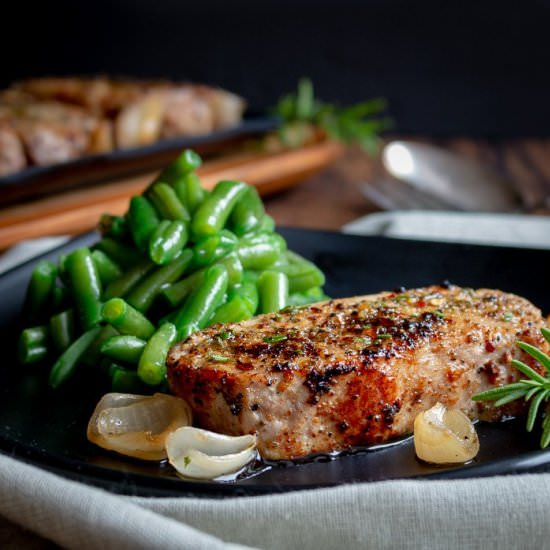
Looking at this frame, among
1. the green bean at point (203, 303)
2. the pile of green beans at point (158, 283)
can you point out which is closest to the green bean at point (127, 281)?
the pile of green beans at point (158, 283)

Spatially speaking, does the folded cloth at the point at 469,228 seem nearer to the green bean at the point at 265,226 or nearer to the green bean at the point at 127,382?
the green bean at the point at 265,226

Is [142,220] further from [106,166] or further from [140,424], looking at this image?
[106,166]

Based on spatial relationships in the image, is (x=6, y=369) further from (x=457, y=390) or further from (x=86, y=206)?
(x=86, y=206)

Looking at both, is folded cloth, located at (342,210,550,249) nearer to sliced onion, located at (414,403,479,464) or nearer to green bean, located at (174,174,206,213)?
green bean, located at (174,174,206,213)

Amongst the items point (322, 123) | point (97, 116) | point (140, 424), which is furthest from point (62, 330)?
point (322, 123)

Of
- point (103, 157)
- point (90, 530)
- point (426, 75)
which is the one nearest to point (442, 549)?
point (90, 530)
